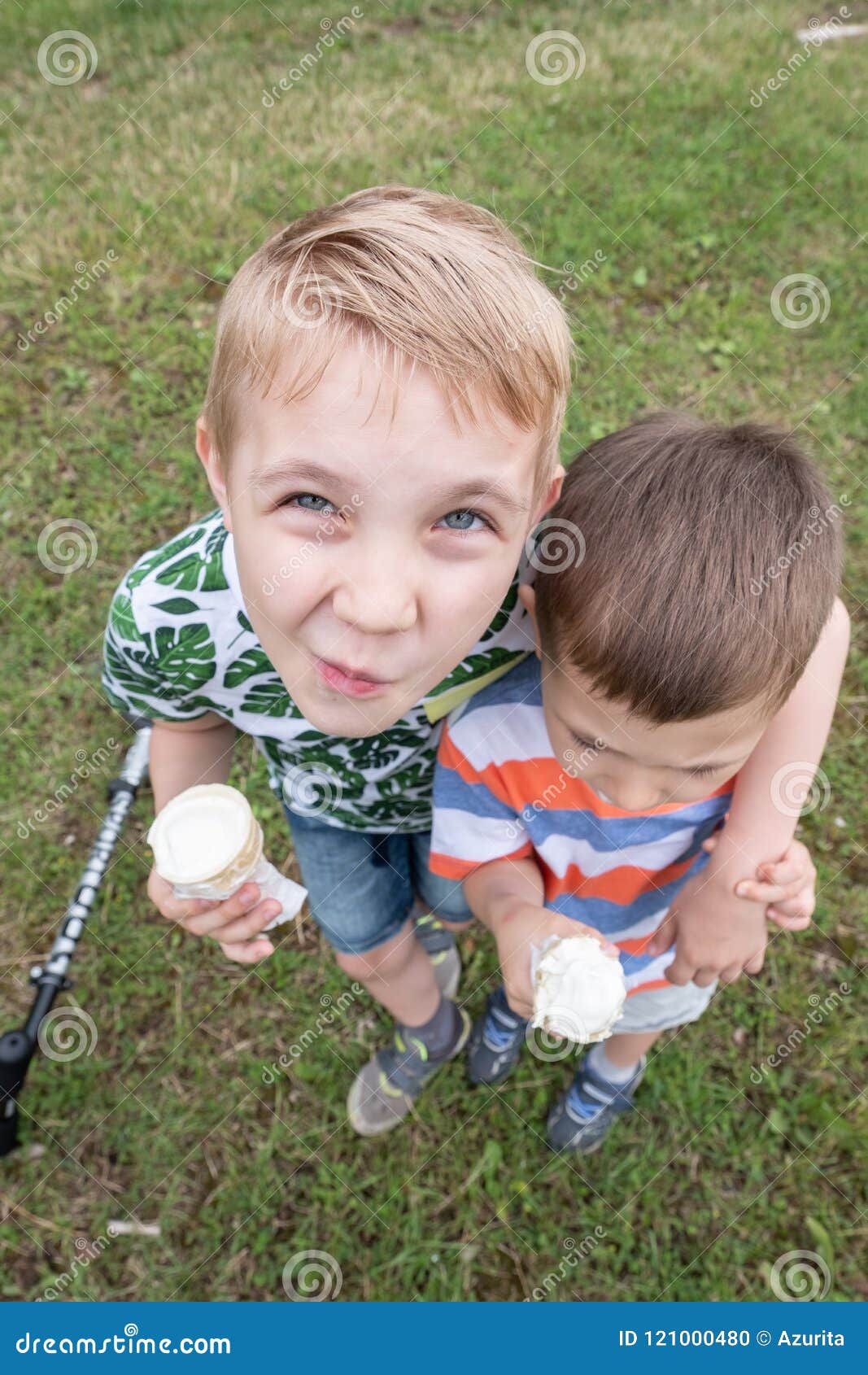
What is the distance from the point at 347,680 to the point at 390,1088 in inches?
78.1

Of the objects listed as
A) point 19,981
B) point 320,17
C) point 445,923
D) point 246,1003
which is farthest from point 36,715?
point 320,17

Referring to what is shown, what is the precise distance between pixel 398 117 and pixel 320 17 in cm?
149

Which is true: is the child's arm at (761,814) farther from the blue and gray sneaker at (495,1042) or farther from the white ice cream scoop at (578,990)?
the blue and gray sneaker at (495,1042)

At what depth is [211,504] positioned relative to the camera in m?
3.85

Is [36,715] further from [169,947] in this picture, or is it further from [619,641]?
[619,641]

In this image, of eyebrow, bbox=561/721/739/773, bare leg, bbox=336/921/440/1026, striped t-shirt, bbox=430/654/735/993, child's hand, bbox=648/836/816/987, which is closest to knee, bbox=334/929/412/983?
bare leg, bbox=336/921/440/1026

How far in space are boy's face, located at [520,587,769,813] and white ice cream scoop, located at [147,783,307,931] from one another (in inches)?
24.2

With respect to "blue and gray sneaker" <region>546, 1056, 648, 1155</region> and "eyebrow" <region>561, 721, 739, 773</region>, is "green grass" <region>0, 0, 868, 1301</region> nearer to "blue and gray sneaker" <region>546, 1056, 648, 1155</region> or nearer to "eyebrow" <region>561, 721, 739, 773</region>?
"blue and gray sneaker" <region>546, 1056, 648, 1155</region>

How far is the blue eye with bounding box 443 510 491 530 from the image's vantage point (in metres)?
1.27

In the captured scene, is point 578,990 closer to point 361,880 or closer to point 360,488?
point 361,880

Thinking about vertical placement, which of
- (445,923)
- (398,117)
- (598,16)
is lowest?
(445,923)

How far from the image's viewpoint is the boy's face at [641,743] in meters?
1.52

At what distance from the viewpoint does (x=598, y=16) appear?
18.1ft

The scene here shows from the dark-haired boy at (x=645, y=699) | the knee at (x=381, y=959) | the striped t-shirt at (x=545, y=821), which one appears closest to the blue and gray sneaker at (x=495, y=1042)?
the knee at (x=381, y=959)
